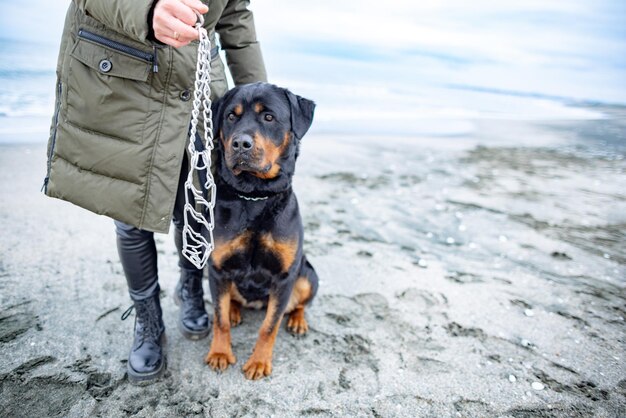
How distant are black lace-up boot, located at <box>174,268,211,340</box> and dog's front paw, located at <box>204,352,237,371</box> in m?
0.25

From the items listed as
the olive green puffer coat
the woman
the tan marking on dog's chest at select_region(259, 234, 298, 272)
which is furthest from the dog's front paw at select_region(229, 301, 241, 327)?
the olive green puffer coat

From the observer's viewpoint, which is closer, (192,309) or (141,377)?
(141,377)

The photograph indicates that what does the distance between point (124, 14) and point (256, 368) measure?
79.0 inches

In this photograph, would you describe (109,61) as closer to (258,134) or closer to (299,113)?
(258,134)

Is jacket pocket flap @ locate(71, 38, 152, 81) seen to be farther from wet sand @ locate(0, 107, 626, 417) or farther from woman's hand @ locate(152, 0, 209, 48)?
wet sand @ locate(0, 107, 626, 417)

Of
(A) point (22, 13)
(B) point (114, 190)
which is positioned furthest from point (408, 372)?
(A) point (22, 13)

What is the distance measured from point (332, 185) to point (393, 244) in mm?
1759

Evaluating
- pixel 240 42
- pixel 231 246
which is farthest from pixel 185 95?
pixel 231 246

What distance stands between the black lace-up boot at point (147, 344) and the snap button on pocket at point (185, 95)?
122 centimetres

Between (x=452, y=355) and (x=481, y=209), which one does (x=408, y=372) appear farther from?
(x=481, y=209)

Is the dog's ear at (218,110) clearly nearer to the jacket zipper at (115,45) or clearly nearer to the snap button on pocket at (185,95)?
the snap button on pocket at (185,95)

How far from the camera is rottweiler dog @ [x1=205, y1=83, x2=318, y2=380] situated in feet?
7.75

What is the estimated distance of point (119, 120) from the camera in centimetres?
194

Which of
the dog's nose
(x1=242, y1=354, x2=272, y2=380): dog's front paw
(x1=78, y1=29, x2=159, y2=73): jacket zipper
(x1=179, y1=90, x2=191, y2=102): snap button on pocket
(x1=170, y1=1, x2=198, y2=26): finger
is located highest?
(x1=170, y1=1, x2=198, y2=26): finger
